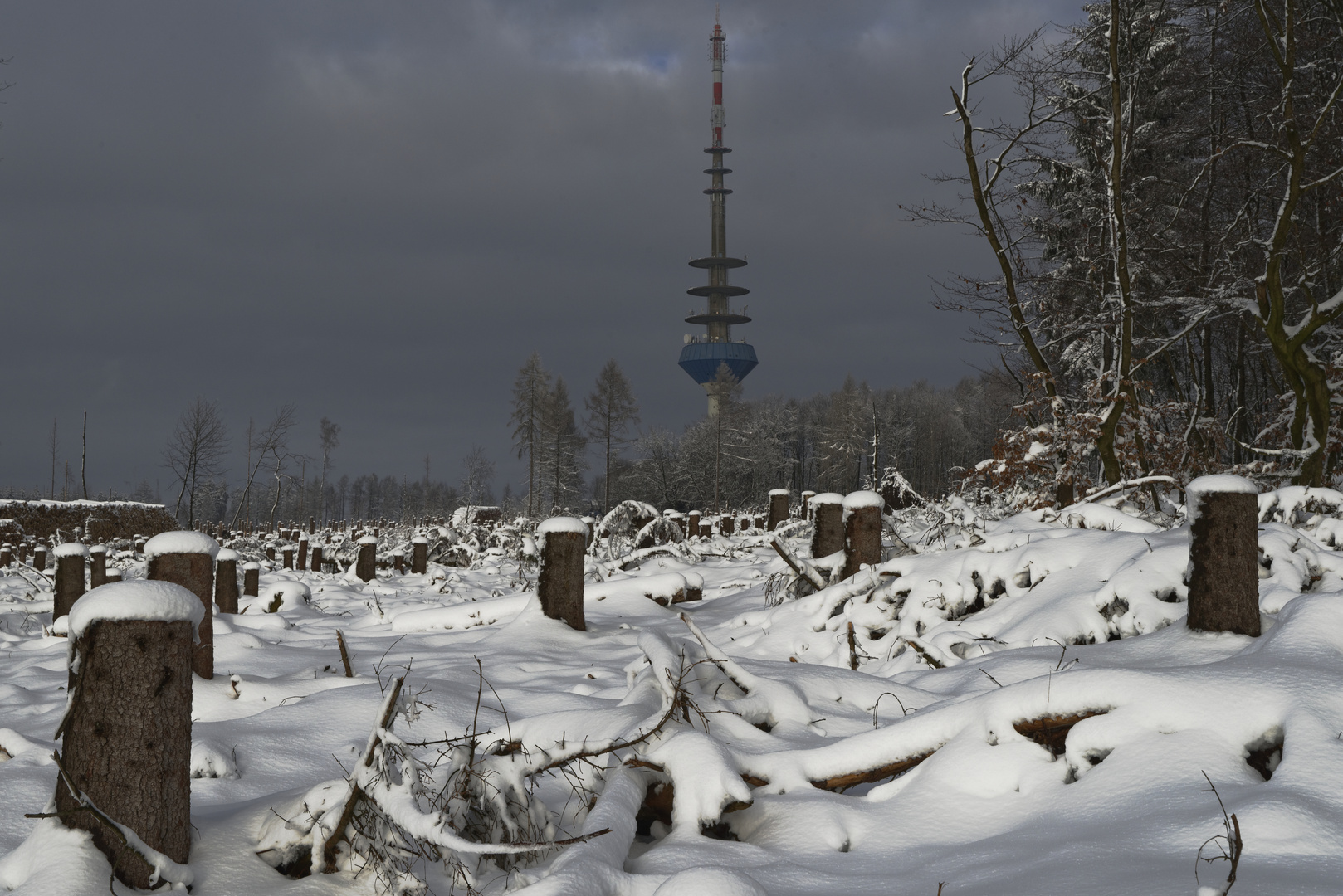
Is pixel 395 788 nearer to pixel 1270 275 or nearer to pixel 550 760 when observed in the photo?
pixel 550 760

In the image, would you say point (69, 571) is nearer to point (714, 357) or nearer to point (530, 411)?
point (530, 411)

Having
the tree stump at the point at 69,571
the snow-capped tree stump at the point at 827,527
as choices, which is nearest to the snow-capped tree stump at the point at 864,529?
the snow-capped tree stump at the point at 827,527

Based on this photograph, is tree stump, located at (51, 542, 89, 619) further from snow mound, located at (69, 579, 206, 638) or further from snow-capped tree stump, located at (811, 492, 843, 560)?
snow mound, located at (69, 579, 206, 638)

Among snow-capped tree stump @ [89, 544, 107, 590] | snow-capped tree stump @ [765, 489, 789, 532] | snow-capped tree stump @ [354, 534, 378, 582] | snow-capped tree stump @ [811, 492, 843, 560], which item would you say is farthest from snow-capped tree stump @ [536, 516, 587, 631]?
snow-capped tree stump @ [354, 534, 378, 582]

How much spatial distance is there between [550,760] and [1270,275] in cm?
727

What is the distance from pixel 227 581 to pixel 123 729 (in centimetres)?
729

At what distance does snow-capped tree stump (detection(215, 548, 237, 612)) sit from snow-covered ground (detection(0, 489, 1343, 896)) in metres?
3.72

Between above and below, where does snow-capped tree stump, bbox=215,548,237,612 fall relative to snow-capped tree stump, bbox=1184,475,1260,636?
below

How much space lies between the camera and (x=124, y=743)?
6.86ft

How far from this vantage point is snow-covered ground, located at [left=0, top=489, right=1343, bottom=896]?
2.08 metres

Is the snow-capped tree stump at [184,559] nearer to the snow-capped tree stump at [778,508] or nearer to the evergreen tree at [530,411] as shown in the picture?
the snow-capped tree stump at [778,508]

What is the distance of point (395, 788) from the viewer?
7.11 ft

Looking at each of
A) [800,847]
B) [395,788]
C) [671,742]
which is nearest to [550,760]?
Result: [671,742]

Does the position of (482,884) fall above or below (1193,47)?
below
